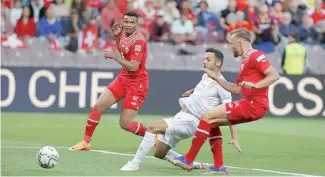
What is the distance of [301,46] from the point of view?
23.4 meters

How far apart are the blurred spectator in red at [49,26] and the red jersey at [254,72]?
12.1 m

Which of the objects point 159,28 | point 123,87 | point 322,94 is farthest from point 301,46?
point 123,87

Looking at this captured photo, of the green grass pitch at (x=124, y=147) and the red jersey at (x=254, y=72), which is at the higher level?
the red jersey at (x=254, y=72)

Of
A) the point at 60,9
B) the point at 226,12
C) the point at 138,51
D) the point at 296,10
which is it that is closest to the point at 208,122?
the point at 138,51

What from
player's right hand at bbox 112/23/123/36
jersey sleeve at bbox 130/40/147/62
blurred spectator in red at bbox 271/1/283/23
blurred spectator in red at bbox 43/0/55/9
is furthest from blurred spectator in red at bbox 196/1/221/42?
player's right hand at bbox 112/23/123/36

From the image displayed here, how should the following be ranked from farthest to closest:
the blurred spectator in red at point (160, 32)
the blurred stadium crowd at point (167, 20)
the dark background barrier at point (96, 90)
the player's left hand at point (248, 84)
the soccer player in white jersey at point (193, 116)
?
the blurred spectator in red at point (160, 32) → the blurred stadium crowd at point (167, 20) → the dark background barrier at point (96, 90) → the soccer player in white jersey at point (193, 116) → the player's left hand at point (248, 84)

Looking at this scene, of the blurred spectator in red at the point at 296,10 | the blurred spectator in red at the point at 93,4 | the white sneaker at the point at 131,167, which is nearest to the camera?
the white sneaker at the point at 131,167

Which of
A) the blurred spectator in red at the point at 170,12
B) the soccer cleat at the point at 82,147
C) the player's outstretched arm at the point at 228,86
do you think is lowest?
the soccer cleat at the point at 82,147

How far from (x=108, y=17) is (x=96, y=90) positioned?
2545 mm

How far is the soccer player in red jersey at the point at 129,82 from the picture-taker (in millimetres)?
13289

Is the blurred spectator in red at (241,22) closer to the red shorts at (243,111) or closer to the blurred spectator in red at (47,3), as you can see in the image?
the blurred spectator in red at (47,3)

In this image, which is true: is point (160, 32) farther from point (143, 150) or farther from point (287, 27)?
point (143, 150)

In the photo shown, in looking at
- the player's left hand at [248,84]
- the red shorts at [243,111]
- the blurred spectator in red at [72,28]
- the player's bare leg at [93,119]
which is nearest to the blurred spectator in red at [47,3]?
the blurred spectator in red at [72,28]

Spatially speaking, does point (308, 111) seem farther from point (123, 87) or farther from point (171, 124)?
point (171, 124)
